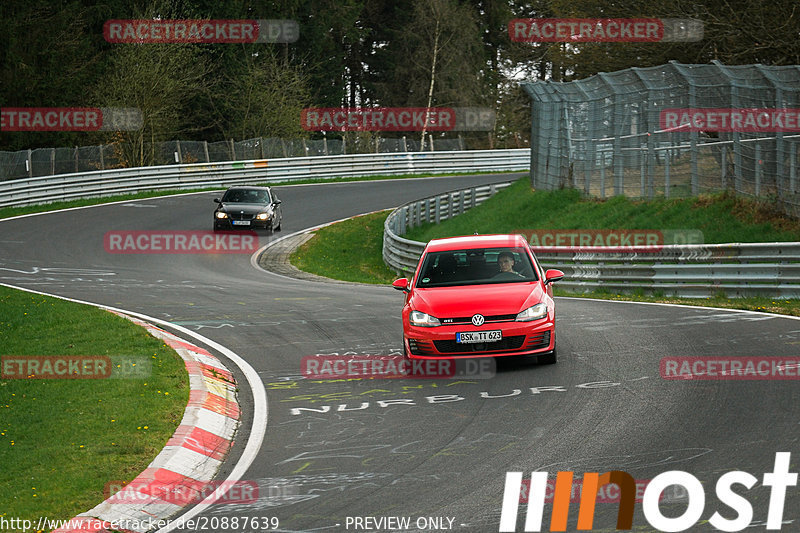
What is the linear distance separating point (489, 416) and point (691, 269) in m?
10.6

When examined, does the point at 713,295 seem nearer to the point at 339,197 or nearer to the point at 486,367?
the point at 486,367

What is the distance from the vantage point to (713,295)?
61.5ft

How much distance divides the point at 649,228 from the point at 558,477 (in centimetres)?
1807

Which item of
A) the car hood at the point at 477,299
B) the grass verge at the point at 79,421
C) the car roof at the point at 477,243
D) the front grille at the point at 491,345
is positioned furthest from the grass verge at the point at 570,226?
the grass verge at the point at 79,421

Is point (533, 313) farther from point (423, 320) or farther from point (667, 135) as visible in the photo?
point (667, 135)

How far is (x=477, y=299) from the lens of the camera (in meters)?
12.0

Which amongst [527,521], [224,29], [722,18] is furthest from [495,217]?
[224,29]

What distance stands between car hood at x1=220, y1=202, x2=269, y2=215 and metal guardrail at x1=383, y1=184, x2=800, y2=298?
13.5 metres

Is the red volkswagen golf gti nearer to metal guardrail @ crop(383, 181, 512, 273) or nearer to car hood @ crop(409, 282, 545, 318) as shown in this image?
car hood @ crop(409, 282, 545, 318)

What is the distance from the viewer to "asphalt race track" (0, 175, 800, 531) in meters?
7.00

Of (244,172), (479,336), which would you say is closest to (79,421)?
(479,336)

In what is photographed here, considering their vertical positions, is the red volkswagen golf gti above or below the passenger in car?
below

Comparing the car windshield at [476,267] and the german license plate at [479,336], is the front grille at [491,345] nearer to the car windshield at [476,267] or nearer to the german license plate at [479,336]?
the german license plate at [479,336]

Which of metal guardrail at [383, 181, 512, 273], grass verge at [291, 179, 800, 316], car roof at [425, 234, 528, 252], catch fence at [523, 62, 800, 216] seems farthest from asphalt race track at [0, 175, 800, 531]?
metal guardrail at [383, 181, 512, 273]
